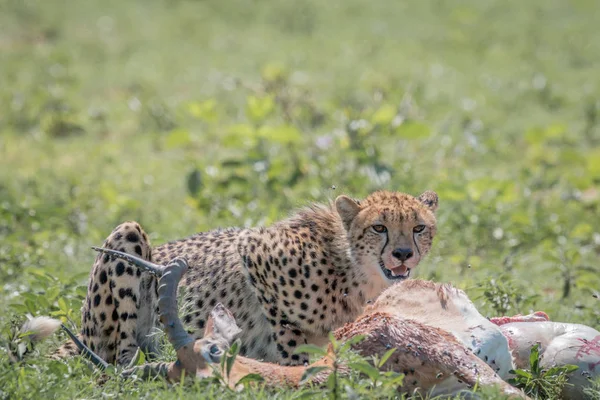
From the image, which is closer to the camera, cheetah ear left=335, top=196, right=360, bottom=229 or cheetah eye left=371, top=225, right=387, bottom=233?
cheetah eye left=371, top=225, right=387, bottom=233

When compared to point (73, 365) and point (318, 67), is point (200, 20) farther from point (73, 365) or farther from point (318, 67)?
point (73, 365)

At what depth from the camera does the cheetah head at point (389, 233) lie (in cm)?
464

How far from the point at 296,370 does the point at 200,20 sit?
11251mm

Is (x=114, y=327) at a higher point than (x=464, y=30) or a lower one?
lower

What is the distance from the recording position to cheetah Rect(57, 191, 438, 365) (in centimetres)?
461

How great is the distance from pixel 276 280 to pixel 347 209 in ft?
1.68

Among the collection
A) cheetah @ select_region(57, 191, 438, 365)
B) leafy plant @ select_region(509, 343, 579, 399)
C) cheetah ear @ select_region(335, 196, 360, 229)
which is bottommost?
leafy plant @ select_region(509, 343, 579, 399)

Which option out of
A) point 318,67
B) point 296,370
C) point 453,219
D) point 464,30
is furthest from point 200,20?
point 296,370

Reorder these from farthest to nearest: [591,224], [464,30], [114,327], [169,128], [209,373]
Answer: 1. [464,30]
2. [169,128]
3. [591,224]
4. [114,327]
5. [209,373]

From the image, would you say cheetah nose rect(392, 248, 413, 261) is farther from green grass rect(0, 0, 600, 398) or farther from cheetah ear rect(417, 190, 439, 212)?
green grass rect(0, 0, 600, 398)

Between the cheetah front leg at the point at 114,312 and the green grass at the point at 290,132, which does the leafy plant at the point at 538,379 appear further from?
the cheetah front leg at the point at 114,312

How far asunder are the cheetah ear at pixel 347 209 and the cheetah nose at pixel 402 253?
37cm

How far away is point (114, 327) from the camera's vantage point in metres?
4.60

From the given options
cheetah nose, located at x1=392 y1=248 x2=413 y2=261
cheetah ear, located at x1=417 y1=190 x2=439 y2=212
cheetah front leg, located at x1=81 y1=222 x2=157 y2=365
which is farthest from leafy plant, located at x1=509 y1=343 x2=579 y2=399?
cheetah front leg, located at x1=81 y1=222 x2=157 y2=365
